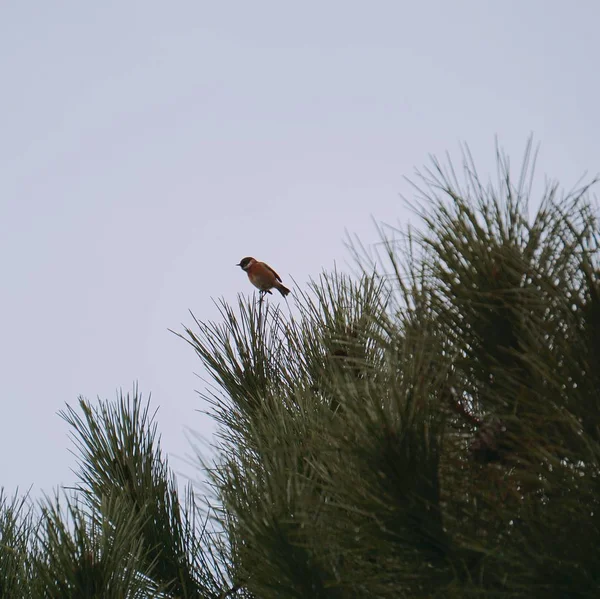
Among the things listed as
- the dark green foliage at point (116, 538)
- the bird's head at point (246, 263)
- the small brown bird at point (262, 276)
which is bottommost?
the dark green foliage at point (116, 538)

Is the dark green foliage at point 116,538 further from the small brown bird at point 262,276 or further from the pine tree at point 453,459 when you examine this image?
the small brown bird at point 262,276

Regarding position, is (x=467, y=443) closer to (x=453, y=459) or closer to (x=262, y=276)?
(x=453, y=459)

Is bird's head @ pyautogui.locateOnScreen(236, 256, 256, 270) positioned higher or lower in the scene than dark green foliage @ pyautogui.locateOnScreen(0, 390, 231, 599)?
higher

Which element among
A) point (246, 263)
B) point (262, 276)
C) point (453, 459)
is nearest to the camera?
point (453, 459)

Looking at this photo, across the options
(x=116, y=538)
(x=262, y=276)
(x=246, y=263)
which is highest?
(x=246, y=263)

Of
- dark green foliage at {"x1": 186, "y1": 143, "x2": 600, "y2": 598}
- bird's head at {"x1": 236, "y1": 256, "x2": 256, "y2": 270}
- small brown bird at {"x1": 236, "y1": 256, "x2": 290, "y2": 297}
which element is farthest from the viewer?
bird's head at {"x1": 236, "y1": 256, "x2": 256, "y2": 270}

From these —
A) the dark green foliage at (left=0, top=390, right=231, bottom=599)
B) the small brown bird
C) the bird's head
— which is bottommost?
the dark green foliage at (left=0, top=390, right=231, bottom=599)

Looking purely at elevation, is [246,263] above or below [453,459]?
above

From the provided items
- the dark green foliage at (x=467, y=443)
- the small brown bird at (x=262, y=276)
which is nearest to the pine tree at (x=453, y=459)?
the dark green foliage at (x=467, y=443)

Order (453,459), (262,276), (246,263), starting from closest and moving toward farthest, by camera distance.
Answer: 1. (453,459)
2. (262,276)
3. (246,263)

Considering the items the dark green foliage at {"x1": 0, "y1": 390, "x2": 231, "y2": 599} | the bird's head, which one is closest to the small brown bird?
the bird's head

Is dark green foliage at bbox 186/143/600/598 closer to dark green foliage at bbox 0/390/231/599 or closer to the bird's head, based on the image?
dark green foliage at bbox 0/390/231/599

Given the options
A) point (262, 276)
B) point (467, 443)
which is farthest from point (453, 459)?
point (262, 276)

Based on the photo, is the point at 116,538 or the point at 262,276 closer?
the point at 116,538
